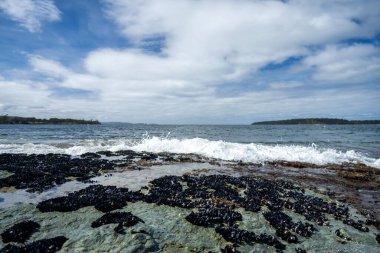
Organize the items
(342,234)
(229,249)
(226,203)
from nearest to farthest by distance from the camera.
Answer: (229,249) < (342,234) < (226,203)

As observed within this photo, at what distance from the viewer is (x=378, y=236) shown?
788 centimetres

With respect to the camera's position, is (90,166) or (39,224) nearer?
(39,224)

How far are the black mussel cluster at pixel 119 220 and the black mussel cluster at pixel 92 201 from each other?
797 millimetres

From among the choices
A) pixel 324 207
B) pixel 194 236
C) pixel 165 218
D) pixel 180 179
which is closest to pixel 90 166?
pixel 180 179

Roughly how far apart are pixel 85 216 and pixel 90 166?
918 centimetres

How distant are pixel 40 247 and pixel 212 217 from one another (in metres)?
4.43

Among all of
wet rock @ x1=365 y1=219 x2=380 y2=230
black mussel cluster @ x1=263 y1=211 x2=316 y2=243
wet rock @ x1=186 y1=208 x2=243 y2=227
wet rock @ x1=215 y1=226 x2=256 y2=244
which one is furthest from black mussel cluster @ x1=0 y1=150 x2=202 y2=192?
wet rock @ x1=365 y1=219 x2=380 y2=230

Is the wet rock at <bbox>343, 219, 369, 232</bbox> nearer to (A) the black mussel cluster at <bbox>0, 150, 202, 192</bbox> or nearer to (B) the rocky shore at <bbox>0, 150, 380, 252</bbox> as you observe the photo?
(B) the rocky shore at <bbox>0, 150, 380, 252</bbox>

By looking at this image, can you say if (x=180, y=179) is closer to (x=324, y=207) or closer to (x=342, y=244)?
(x=324, y=207)

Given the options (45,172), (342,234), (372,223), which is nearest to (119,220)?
(342,234)

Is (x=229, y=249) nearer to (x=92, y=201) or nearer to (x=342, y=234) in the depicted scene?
(x=342, y=234)

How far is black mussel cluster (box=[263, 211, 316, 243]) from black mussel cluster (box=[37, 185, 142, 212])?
4.52 meters

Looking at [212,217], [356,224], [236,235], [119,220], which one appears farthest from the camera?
[356,224]

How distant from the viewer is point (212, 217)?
313 inches
